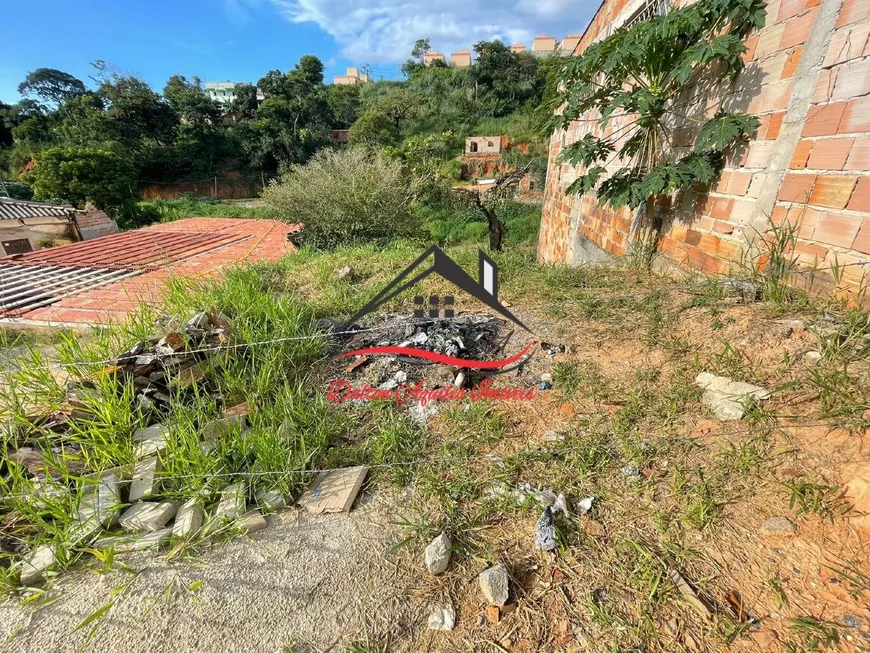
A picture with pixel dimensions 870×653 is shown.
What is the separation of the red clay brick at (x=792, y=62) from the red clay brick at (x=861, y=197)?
2.69ft

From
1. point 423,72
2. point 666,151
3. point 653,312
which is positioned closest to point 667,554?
point 653,312

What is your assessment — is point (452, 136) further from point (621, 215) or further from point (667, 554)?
point (667, 554)

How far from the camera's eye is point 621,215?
3721 millimetres

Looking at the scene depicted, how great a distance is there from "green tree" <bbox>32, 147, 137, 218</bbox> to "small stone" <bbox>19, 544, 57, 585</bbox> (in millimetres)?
23072

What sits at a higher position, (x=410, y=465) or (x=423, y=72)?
(x=423, y=72)

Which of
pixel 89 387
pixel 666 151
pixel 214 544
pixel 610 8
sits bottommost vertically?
pixel 214 544

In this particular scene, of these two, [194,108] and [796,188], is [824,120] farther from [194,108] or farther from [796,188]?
[194,108]

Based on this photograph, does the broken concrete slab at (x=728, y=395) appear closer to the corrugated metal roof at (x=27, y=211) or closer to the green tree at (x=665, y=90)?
the green tree at (x=665, y=90)

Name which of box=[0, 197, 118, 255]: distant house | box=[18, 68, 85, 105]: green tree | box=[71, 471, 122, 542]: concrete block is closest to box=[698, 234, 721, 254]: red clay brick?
box=[71, 471, 122, 542]: concrete block

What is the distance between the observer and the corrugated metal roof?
12406mm

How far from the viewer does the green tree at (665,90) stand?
7.16ft

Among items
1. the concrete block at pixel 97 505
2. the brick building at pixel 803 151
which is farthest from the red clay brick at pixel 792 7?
the concrete block at pixel 97 505

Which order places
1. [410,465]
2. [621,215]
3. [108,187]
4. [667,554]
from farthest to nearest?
[108,187]
[621,215]
[410,465]
[667,554]

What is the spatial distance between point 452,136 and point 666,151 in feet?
75.2
